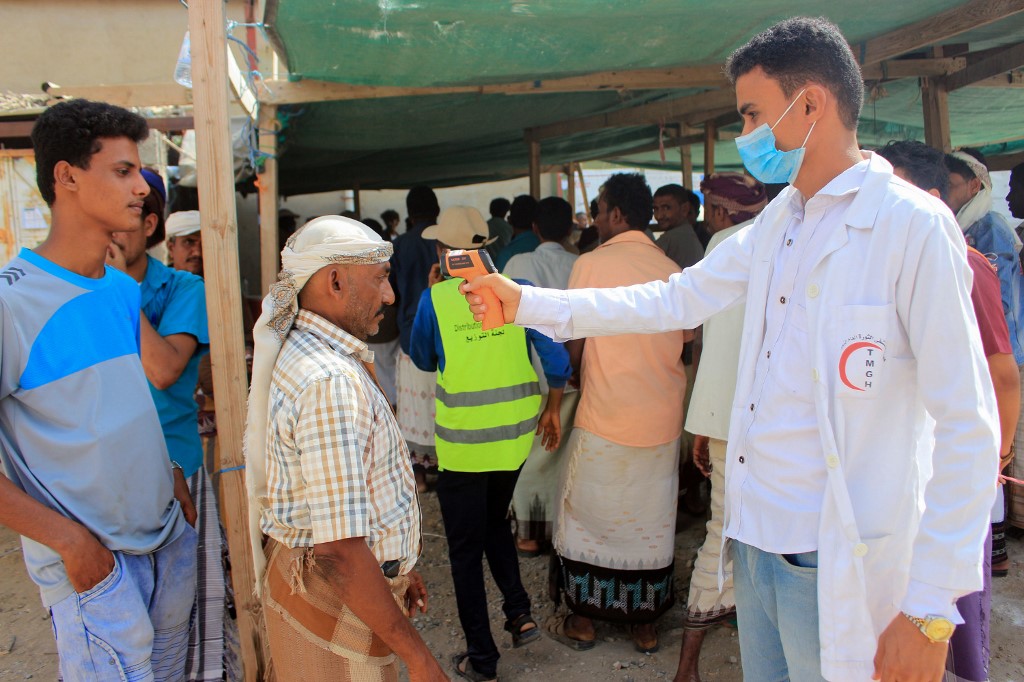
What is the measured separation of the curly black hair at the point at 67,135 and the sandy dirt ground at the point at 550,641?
252 centimetres

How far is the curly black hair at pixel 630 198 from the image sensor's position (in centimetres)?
353

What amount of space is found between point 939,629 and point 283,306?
155cm

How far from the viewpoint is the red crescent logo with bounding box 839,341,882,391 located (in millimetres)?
1353

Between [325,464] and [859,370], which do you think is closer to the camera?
[859,370]

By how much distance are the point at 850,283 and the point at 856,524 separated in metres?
0.47

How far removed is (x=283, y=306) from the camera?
71.6 inches

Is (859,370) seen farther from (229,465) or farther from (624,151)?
(624,151)

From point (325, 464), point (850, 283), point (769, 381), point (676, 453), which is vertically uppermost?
point (850, 283)

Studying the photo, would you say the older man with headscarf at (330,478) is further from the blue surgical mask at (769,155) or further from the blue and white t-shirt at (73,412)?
the blue surgical mask at (769,155)

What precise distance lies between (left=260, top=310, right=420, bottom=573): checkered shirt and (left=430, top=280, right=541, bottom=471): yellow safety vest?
1070mm

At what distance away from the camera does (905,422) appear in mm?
1394

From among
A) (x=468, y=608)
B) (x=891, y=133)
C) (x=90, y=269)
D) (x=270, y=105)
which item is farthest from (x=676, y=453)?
(x=891, y=133)

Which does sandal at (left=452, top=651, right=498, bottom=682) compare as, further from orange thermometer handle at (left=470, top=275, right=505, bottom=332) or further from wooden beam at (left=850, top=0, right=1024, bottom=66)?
wooden beam at (left=850, top=0, right=1024, bottom=66)

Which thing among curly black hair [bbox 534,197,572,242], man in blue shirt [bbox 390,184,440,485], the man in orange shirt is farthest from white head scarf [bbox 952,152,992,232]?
man in blue shirt [bbox 390,184,440,485]
